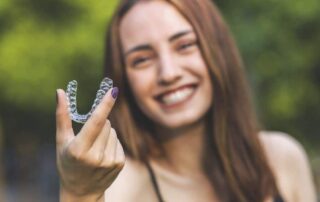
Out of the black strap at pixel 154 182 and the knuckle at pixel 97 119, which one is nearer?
the knuckle at pixel 97 119

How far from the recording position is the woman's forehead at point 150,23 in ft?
9.23

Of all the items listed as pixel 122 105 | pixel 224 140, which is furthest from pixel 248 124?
pixel 122 105

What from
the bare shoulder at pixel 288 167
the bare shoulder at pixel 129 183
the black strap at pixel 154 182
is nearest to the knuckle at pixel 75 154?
the bare shoulder at pixel 129 183

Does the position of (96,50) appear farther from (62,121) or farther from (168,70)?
(62,121)

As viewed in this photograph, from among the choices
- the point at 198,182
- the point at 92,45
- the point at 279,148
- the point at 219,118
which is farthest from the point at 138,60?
the point at 92,45

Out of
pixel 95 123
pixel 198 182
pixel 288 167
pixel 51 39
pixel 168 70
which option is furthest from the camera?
pixel 51 39

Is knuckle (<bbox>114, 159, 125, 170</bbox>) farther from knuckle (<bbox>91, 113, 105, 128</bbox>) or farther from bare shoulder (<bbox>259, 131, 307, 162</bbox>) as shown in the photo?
bare shoulder (<bbox>259, 131, 307, 162</bbox>)

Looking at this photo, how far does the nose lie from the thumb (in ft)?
2.62

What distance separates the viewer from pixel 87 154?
198 cm

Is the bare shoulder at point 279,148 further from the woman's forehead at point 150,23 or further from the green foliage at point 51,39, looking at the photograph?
the green foliage at point 51,39

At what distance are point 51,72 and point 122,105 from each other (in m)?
3.99

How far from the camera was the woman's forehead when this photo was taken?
111 inches

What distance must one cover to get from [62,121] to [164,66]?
2.69ft

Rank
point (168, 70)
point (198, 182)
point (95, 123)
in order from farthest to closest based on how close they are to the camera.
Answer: point (198, 182), point (168, 70), point (95, 123)
